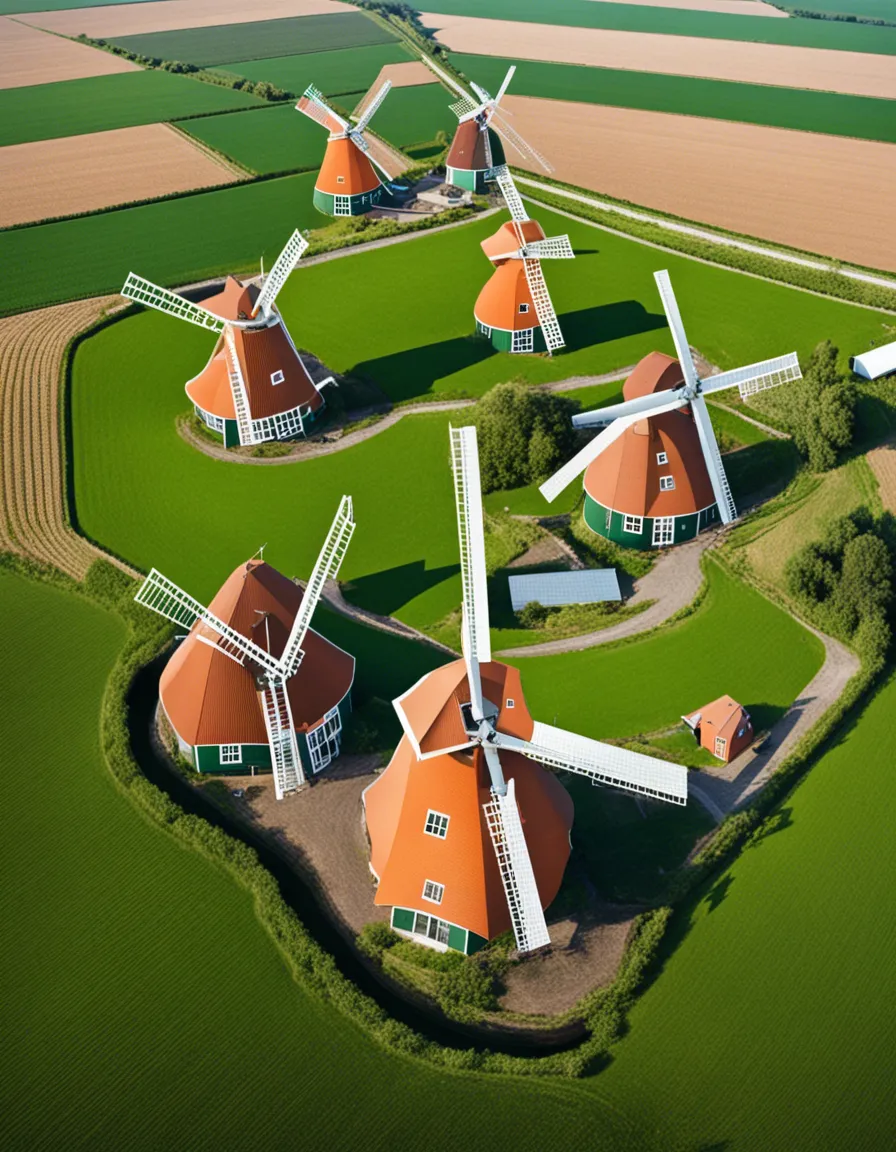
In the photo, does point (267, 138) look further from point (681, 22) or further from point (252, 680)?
point (681, 22)

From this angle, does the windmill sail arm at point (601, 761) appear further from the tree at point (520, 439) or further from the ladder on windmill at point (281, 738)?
the tree at point (520, 439)

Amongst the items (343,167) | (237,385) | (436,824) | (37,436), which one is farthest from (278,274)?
(436,824)

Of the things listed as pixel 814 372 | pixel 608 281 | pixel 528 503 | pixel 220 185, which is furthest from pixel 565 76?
pixel 528 503

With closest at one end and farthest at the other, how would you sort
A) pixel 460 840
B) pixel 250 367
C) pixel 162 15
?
1. pixel 460 840
2. pixel 250 367
3. pixel 162 15

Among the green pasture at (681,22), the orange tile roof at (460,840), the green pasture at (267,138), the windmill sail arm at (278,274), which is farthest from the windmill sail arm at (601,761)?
the green pasture at (681,22)

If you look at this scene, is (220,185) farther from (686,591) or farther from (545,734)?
(545,734)

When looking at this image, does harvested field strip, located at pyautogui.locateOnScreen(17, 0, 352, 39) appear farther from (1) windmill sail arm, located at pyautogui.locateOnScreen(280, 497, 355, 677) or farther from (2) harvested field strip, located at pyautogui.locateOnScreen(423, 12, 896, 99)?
(1) windmill sail arm, located at pyautogui.locateOnScreen(280, 497, 355, 677)
